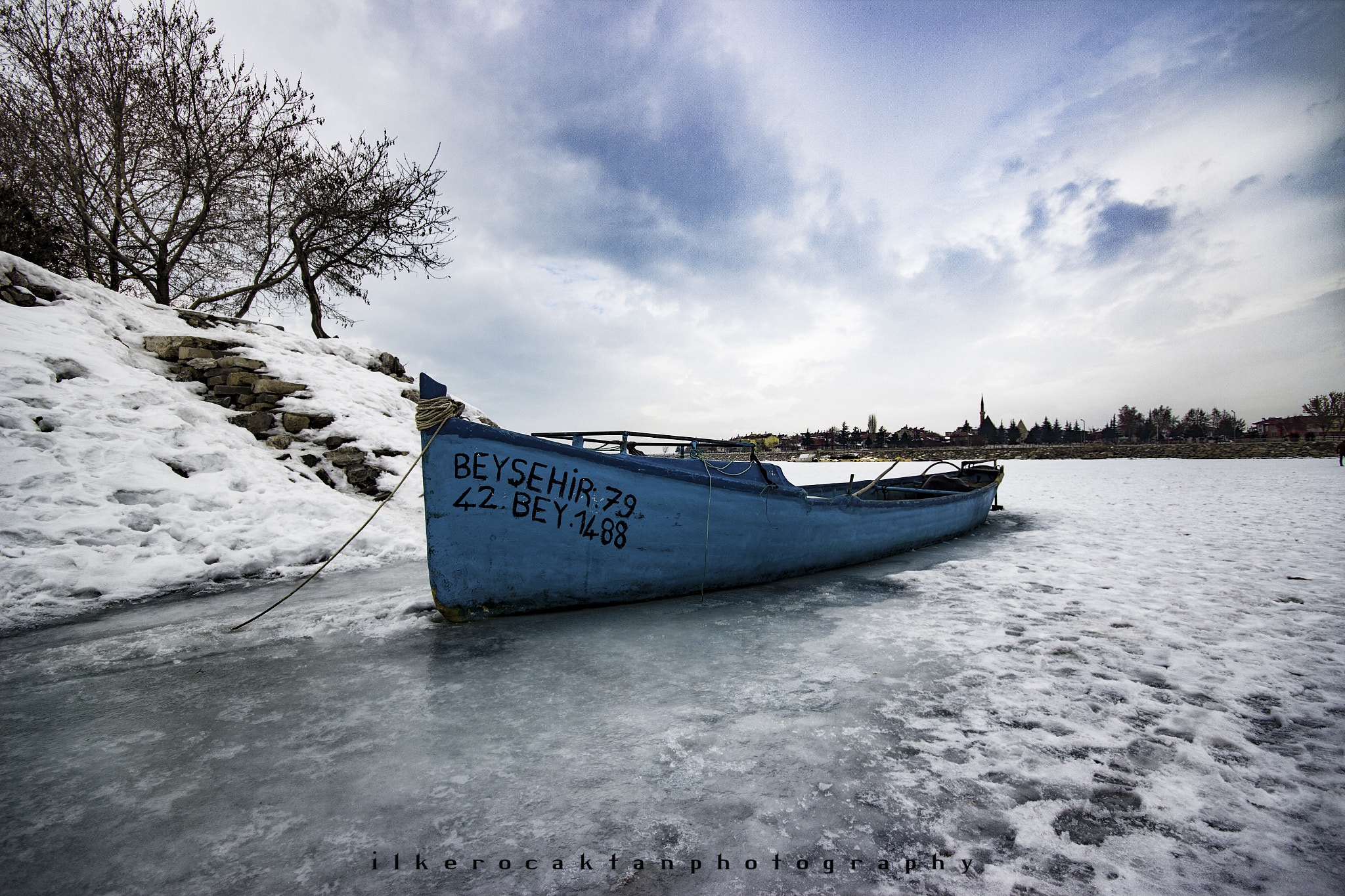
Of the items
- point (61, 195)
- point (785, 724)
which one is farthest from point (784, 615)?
point (61, 195)

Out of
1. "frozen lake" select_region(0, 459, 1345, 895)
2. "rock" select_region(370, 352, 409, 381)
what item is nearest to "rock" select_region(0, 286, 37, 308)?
"rock" select_region(370, 352, 409, 381)

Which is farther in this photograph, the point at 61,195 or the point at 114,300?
the point at 61,195

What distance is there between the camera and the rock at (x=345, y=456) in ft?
27.8

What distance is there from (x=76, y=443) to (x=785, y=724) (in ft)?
25.7

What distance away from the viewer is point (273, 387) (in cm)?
903

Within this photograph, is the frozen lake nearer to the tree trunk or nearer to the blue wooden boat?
the blue wooden boat

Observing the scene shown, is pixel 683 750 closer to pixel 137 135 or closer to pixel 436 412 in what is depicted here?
pixel 436 412

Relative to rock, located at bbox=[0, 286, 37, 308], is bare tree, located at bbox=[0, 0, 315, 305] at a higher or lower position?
higher

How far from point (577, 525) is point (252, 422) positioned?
7.77 m

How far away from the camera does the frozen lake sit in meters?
1.60

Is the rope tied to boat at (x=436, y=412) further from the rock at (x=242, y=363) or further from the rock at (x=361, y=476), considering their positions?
the rock at (x=242, y=363)

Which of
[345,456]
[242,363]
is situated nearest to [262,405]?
[242,363]

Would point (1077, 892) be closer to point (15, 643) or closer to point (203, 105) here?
point (15, 643)

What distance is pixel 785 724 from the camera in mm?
2479
